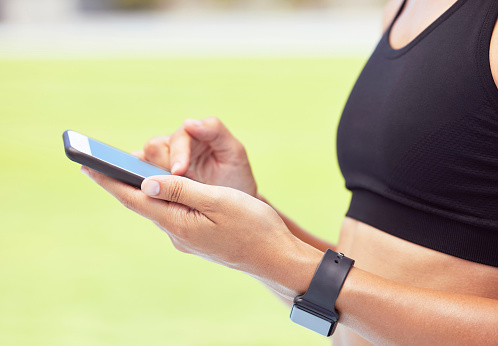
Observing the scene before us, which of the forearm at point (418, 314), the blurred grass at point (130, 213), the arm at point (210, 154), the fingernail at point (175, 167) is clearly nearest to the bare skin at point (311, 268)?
the forearm at point (418, 314)

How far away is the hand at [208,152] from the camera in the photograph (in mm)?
1393

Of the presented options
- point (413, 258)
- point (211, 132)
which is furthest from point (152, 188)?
point (413, 258)

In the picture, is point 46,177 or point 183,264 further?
point 46,177

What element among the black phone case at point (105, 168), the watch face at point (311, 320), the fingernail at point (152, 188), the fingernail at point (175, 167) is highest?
the fingernail at point (175, 167)

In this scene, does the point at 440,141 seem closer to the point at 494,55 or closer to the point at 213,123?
the point at 494,55

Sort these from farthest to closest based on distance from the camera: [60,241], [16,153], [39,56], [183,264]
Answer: [39,56] < [16,153] < [60,241] < [183,264]

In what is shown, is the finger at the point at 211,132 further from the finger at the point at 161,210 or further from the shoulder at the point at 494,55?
the shoulder at the point at 494,55

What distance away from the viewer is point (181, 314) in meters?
4.00

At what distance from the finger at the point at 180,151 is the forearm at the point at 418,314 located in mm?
475

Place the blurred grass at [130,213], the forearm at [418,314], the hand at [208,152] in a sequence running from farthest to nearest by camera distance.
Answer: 1. the blurred grass at [130,213]
2. the hand at [208,152]
3. the forearm at [418,314]

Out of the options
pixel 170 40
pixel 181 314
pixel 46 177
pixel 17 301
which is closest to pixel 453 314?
pixel 181 314

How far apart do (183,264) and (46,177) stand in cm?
286

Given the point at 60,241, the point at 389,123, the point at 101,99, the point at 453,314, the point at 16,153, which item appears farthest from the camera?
the point at 101,99

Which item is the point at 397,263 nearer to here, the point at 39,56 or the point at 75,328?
the point at 75,328
